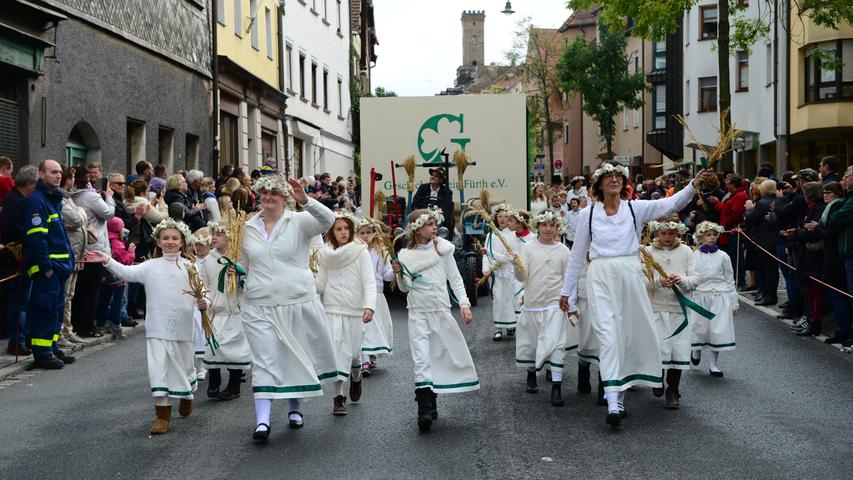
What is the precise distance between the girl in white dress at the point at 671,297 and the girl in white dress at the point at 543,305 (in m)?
0.81

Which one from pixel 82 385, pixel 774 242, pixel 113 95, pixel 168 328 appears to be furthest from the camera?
pixel 113 95

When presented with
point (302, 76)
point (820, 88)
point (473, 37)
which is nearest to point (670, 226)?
point (820, 88)

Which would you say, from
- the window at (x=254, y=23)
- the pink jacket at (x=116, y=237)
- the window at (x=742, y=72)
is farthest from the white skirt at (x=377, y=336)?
the window at (x=742, y=72)

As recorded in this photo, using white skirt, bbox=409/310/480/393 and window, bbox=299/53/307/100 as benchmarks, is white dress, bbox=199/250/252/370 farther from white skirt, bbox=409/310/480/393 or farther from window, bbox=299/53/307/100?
window, bbox=299/53/307/100

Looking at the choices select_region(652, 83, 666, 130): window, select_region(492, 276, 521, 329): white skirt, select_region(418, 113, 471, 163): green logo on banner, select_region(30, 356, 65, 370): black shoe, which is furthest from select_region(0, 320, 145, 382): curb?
select_region(652, 83, 666, 130): window

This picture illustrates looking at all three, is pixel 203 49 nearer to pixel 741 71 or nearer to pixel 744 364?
pixel 744 364

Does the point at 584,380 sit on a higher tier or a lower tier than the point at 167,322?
lower

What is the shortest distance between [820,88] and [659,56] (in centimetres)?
2607

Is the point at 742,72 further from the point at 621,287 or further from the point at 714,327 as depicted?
the point at 621,287

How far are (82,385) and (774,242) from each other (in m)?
10.6

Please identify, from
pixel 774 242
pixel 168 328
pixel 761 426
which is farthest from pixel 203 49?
pixel 761 426

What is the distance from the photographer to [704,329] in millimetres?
10836

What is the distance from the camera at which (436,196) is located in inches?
645

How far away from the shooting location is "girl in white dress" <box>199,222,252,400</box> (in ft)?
31.2
